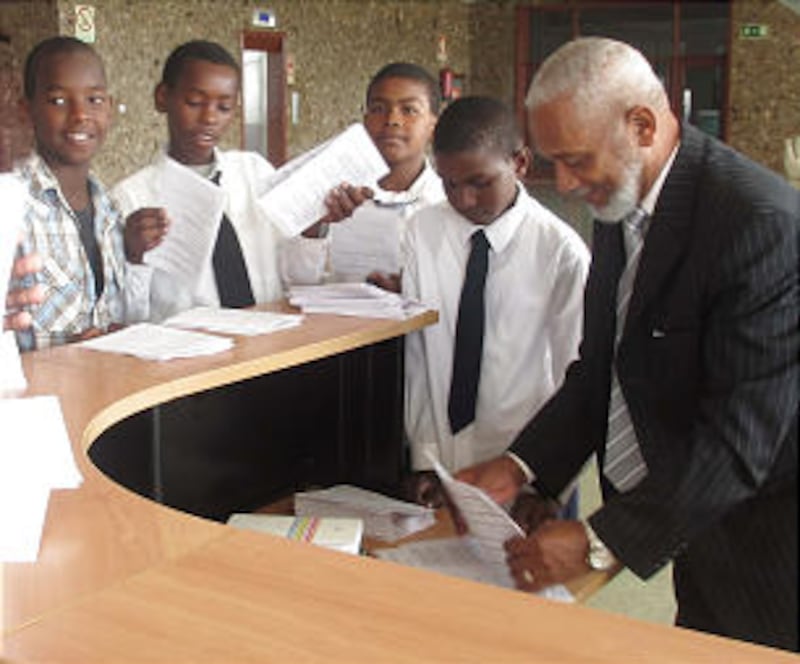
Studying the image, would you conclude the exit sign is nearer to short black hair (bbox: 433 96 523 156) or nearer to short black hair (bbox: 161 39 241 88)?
short black hair (bbox: 433 96 523 156)

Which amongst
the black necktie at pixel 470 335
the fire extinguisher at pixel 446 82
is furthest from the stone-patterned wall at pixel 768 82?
the fire extinguisher at pixel 446 82

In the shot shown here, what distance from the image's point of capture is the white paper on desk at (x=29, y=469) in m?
0.88

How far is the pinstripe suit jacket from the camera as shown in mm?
1047

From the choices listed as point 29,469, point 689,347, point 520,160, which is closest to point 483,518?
point 689,347

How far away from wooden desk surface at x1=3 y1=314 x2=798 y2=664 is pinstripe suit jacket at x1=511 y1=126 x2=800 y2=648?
0.43 meters

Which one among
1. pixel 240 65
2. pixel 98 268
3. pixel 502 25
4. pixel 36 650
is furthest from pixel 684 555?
pixel 502 25

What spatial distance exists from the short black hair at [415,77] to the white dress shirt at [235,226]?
16.0 inches

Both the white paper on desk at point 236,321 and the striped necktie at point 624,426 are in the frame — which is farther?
the white paper on desk at point 236,321

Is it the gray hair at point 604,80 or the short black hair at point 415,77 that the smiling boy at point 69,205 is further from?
the gray hair at point 604,80

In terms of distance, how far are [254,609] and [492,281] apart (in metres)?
Answer: 1.38

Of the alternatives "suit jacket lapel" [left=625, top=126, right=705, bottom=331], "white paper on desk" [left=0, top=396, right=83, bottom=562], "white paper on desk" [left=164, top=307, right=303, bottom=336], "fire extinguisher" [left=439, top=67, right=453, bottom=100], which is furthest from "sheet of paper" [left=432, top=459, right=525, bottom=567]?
"fire extinguisher" [left=439, top=67, right=453, bottom=100]

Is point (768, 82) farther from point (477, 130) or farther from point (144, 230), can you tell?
point (144, 230)

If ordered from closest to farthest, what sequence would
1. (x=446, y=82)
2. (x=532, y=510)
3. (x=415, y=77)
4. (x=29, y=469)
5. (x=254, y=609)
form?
(x=254, y=609) < (x=29, y=469) < (x=532, y=510) < (x=415, y=77) < (x=446, y=82)

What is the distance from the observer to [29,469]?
1.00 m
